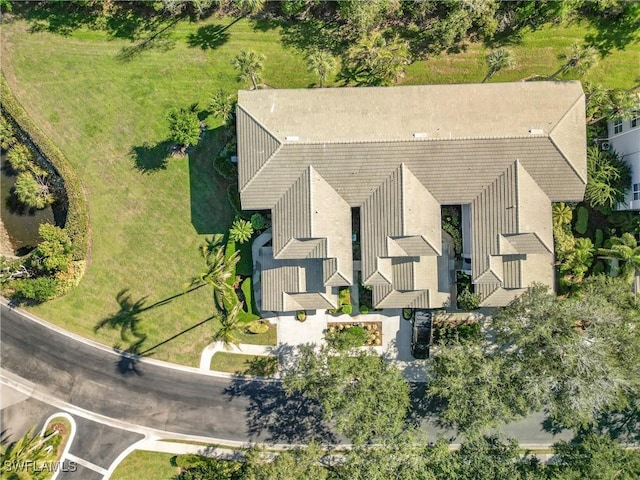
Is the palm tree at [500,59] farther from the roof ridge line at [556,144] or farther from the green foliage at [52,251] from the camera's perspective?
the green foliage at [52,251]

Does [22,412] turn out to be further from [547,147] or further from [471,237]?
[547,147]

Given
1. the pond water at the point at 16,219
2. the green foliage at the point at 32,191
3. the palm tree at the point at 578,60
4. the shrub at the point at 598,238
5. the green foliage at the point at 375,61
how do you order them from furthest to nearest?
the pond water at the point at 16,219 < the green foliage at the point at 32,191 < the shrub at the point at 598,238 < the green foliage at the point at 375,61 < the palm tree at the point at 578,60

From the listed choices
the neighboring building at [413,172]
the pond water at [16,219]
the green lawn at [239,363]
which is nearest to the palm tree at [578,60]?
the neighboring building at [413,172]

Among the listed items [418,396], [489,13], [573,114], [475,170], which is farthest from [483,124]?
[418,396]

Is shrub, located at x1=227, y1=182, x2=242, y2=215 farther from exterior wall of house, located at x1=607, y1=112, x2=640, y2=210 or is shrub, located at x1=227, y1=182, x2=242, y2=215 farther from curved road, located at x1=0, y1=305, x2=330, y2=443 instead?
exterior wall of house, located at x1=607, y1=112, x2=640, y2=210

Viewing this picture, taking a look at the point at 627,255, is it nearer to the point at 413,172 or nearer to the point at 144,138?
the point at 413,172
